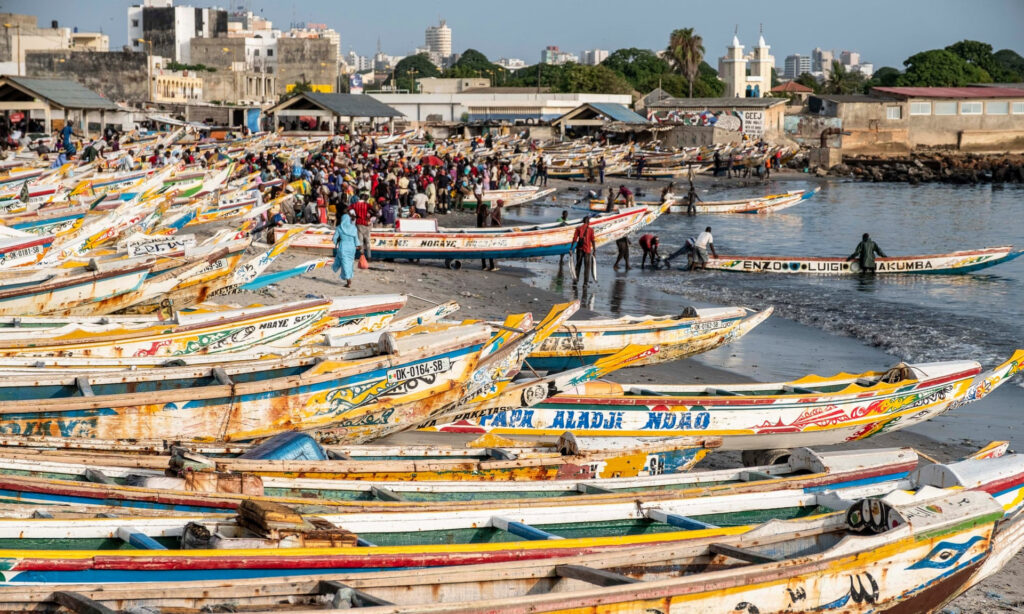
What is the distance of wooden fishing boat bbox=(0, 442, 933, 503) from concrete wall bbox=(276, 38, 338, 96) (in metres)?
115

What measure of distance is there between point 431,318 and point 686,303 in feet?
32.8

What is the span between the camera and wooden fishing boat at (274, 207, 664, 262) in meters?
24.6

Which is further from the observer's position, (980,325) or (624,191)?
(624,191)

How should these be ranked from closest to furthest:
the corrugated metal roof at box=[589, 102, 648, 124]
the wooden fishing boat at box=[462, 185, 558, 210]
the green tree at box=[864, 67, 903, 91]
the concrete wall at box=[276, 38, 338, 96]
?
the wooden fishing boat at box=[462, 185, 558, 210]
the corrugated metal roof at box=[589, 102, 648, 124]
the green tree at box=[864, 67, 903, 91]
the concrete wall at box=[276, 38, 338, 96]

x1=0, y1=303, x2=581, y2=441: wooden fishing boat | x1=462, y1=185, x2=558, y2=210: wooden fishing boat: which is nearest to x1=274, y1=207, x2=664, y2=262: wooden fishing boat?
x1=0, y1=303, x2=581, y2=441: wooden fishing boat

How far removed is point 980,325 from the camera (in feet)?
73.7

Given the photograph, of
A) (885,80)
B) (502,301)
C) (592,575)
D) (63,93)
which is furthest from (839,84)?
(592,575)

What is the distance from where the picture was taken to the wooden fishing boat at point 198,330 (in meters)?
12.1

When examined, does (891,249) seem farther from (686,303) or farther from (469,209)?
(686,303)

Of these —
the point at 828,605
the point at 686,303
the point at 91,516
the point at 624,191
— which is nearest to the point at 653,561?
the point at 828,605

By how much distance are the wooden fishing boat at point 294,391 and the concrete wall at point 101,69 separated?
253 ft

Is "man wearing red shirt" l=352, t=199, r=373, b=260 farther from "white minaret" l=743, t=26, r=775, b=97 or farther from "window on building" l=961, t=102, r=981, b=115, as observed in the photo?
"white minaret" l=743, t=26, r=775, b=97

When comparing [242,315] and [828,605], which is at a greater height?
[242,315]

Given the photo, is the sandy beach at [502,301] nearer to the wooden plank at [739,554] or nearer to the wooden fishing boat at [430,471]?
the wooden fishing boat at [430,471]
